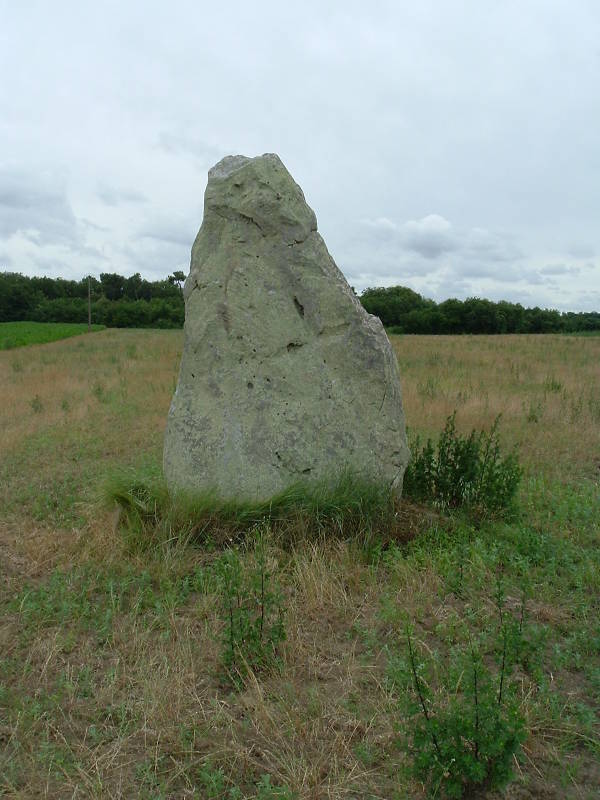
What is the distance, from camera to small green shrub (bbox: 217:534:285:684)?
3.46 meters

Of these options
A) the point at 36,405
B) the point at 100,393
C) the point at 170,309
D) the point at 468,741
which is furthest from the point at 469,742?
the point at 170,309

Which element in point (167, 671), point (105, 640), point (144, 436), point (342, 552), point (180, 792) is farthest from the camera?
point (144, 436)

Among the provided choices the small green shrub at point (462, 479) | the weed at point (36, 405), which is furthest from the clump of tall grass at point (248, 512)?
the weed at point (36, 405)

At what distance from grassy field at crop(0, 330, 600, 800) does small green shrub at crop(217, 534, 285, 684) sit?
0.13 feet

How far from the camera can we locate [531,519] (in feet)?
18.6

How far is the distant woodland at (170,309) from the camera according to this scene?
5078cm

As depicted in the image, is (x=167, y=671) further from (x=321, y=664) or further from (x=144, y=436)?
(x=144, y=436)

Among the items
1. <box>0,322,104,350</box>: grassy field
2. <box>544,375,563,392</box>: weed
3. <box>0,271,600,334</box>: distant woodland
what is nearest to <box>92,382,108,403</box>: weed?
<box>544,375,563,392</box>: weed

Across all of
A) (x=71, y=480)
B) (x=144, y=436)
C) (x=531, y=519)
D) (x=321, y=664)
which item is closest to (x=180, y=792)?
(x=321, y=664)

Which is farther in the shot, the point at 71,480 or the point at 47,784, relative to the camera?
the point at 71,480

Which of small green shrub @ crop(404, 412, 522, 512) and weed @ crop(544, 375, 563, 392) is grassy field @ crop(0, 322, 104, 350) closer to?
weed @ crop(544, 375, 563, 392)

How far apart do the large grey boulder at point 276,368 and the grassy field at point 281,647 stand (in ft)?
2.09

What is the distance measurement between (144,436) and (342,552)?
5.33 meters

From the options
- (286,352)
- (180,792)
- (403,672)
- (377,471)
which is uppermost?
(286,352)
